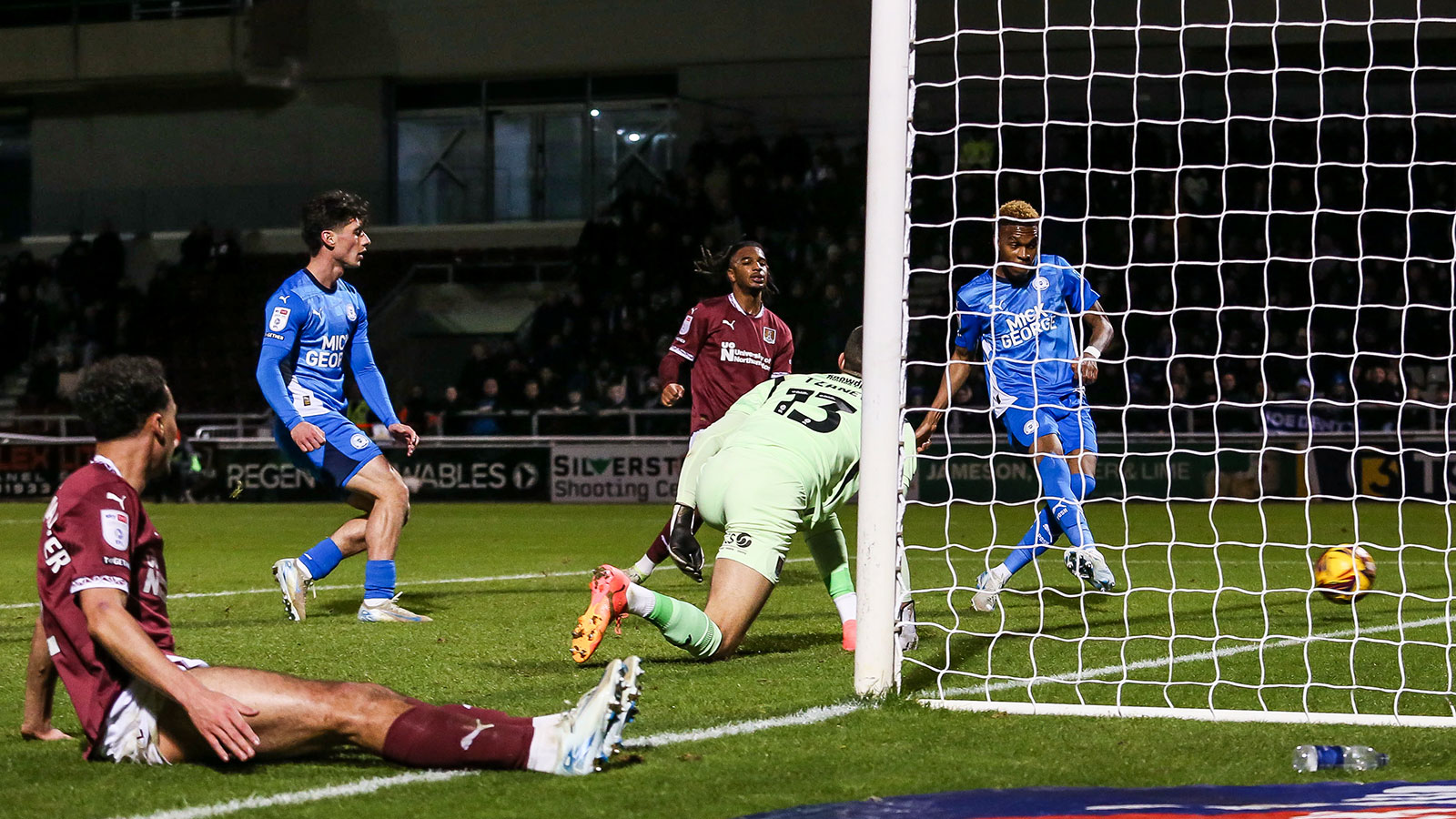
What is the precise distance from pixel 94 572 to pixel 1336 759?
287cm

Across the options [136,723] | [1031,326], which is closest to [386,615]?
[1031,326]

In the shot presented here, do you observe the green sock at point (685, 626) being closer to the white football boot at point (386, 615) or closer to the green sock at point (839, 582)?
the green sock at point (839, 582)

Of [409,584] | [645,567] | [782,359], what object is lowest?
[409,584]

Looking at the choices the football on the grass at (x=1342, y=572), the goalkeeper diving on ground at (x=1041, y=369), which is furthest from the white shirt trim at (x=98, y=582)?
the football on the grass at (x=1342, y=572)

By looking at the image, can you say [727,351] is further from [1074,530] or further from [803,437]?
[803,437]

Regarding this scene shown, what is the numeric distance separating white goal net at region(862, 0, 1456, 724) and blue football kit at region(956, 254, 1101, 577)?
0.91ft

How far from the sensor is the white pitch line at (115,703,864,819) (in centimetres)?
346

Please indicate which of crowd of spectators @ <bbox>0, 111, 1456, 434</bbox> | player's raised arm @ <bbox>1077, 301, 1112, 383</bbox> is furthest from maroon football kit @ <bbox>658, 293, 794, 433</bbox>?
crowd of spectators @ <bbox>0, 111, 1456, 434</bbox>

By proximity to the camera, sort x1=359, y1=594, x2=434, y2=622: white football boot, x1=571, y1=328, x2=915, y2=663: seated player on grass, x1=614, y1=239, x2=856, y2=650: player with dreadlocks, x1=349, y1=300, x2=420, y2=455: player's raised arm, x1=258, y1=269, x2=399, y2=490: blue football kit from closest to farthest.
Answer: x1=571, y1=328, x2=915, y2=663: seated player on grass
x1=359, y1=594, x2=434, y2=622: white football boot
x1=258, y1=269, x2=399, y2=490: blue football kit
x1=349, y1=300, x2=420, y2=455: player's raised arm
x1=614, y1=239, x2=856, y2=650: player with dreadlocks

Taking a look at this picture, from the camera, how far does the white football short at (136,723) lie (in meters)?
3.74

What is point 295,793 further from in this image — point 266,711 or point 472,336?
point 472,336

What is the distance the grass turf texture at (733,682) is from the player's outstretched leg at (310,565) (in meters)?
0.13

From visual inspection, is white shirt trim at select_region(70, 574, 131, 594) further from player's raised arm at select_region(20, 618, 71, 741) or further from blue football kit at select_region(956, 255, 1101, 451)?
blue football kit at select_region(956, 255, 1101, 451)

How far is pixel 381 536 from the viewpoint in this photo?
24.5 feet
